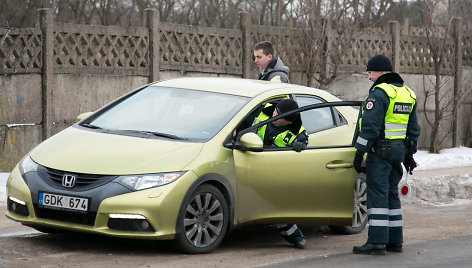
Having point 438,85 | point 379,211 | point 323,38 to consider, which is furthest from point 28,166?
point 438,85

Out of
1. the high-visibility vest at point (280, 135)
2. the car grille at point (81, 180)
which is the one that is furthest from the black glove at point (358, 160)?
the car grille at point (81, 180)

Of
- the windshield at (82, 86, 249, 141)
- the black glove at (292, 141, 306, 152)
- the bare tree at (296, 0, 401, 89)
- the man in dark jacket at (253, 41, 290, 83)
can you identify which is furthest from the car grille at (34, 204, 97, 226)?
the bare tree at (296, 0, 401, 89)

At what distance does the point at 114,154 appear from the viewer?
743cm

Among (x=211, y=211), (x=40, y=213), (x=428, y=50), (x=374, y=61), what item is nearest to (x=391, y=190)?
(x=374, y=61)

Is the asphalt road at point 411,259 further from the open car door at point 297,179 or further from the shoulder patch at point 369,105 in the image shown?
the shoulder patch at point 369,105

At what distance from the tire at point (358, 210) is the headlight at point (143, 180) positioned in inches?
86.4

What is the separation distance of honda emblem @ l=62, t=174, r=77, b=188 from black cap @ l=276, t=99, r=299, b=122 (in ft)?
6.53

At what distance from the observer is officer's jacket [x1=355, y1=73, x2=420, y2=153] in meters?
7.95

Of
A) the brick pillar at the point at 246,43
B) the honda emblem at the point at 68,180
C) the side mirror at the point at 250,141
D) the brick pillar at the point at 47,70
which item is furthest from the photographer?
the brick pillar at the point at 246,43

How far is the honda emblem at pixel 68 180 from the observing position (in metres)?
7.24

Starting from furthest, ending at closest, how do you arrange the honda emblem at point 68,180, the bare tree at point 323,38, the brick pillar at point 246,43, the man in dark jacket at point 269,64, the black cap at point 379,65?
1. the bare tree at point 323,38
2. the brick pillar at point 246,43
3. the man in dark jacket at point 269,64
4. the black cap at point 379,65
5. the honda emblem at point 68,180

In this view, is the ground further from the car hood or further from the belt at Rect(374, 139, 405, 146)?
the belt at Rect(374, 139, 405, 146)

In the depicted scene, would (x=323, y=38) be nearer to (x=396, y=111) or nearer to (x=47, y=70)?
(x=47, y=70)

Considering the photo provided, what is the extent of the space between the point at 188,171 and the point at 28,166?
135 centimetres
